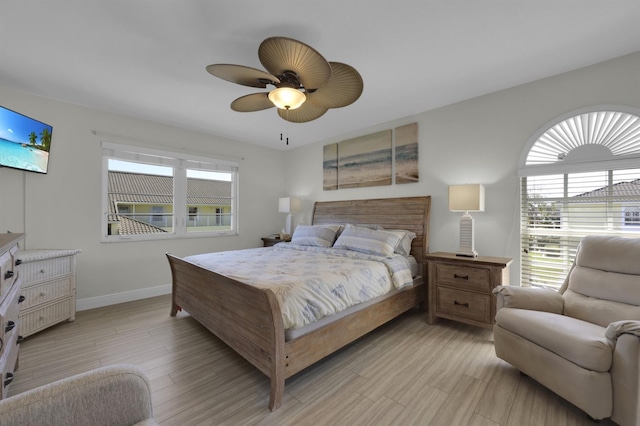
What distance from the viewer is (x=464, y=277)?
2.73 meters

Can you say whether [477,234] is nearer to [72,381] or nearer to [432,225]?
[432,225]

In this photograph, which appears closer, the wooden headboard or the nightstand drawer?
the nightstand drawer

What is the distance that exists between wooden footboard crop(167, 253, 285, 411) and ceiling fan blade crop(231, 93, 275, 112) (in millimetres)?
1527

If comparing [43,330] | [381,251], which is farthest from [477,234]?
[43,330]

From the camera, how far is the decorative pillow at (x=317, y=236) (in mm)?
3760

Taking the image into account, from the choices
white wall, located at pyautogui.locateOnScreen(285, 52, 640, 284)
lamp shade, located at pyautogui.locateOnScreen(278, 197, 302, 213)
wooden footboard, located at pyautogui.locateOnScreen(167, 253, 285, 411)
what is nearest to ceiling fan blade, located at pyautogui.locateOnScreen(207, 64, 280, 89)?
white wall, located at pyautogui.locateOnScreen(285, 52, 640, 284)

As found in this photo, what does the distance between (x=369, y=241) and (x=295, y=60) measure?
7.03ft

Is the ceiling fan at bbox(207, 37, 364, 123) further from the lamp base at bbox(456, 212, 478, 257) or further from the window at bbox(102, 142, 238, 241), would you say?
the window at bbox(102, 142, 238, 241)

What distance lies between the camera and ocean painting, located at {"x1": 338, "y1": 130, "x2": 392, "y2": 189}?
155 inches

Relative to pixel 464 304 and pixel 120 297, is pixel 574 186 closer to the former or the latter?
pixel 464 304

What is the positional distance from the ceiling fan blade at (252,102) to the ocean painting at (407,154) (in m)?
2.13

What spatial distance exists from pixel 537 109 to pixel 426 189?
1.39m

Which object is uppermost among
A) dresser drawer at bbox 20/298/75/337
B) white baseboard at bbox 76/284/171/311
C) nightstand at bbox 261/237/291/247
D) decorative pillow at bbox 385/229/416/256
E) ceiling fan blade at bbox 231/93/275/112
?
ceiling fan blade at bbox 231/93/275/112

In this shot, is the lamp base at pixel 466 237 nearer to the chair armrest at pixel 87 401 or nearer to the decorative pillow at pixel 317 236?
the decorative pillow at pixel 317 236
